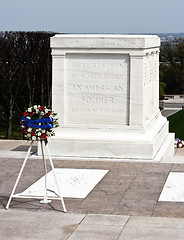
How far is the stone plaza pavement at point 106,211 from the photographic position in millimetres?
7477

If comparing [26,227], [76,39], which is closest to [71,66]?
[76,39]

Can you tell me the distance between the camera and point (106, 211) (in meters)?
8.48

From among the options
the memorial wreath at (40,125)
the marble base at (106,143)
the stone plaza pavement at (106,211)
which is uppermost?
the memorial wreath at (40,125)

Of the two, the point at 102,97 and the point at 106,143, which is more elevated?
the point at 102,97

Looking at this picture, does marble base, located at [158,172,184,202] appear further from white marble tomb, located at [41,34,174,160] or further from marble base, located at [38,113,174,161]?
white marble tomb, located at [41,34,174,160]

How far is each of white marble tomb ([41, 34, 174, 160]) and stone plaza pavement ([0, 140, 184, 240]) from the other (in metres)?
0.74

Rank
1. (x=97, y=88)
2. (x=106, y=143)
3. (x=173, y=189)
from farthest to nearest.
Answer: (x=97, y=88)
(x=106, y=143)
(x=173, y=189)

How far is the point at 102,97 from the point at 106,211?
4272mm

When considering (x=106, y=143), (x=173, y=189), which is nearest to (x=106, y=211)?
(x=173, y=189)

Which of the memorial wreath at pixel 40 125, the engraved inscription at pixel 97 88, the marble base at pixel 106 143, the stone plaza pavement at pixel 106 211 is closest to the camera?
the stone plaza pavement at pixel 106 211

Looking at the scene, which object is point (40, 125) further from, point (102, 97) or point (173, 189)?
point (102, 97)

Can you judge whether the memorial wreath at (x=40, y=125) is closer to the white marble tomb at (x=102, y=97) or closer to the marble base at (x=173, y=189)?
the marble base at (x=173, y=189)

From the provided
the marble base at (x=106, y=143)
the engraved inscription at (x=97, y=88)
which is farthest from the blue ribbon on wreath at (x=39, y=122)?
the engraved inscription at (x=97, y=88)

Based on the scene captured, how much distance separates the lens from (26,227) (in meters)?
7.72
